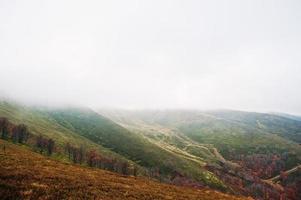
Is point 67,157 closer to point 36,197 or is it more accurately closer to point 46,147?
point 46,147

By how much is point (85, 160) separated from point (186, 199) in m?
171

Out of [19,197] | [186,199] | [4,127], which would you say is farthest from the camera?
[4,127]

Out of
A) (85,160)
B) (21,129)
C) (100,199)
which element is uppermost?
(100,199)

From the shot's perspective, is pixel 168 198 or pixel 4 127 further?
pixel 4 127

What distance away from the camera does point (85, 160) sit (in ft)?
653

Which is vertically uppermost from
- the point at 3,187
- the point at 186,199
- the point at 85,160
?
the point at 3,187

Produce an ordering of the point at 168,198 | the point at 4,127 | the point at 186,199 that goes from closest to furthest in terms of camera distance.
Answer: the point at 168,198, the point at 186,199, the point at 4,127

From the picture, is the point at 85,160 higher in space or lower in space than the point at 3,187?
lower

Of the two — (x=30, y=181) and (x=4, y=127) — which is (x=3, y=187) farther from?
(x=4, y=127)

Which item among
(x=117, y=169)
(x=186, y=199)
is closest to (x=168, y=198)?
(x=186, y=199)

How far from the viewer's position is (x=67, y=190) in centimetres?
2680

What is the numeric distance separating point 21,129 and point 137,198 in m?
176

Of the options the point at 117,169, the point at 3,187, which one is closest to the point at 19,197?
the point at 3,187

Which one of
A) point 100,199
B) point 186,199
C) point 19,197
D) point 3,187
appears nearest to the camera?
point 19,197
